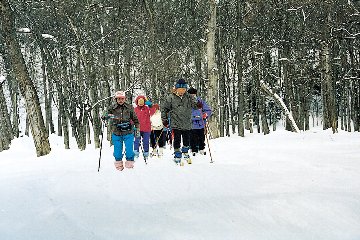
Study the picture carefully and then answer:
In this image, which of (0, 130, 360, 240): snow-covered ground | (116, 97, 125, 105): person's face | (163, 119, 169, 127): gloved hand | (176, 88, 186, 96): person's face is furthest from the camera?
(176, 88, 186, 96): person's face

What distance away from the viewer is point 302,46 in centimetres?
2733

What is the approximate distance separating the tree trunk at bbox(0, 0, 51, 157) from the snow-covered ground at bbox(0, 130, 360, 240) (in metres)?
4.89

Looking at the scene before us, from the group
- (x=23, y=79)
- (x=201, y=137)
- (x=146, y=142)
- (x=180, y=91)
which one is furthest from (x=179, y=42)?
(x=180, y=91)

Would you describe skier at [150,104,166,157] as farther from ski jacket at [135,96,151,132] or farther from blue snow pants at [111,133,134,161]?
blue snow pants at [111,133,134,161]

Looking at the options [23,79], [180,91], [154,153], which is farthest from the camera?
[23,79]

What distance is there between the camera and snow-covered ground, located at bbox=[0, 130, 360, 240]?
411 centimetres

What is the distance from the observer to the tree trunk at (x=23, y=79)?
471 inches

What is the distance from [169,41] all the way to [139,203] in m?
24.4

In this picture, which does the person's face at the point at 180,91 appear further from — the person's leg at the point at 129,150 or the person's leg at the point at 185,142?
the person's leg at the point at 129,150

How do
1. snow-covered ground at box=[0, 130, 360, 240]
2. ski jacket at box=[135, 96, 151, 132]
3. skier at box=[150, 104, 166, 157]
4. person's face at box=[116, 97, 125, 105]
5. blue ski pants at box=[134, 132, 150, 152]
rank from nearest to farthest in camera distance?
snow-covered ground at box=[0, 130, 360, 240]
person's face at box=[116, 97, 125, 105]
blue ski pants at box=[134, 132, 150, 152]
ski jacket at box=[135, 96, 151, 132]
skier at box=[150, 104, 166, 157]

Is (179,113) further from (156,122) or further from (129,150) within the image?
(156,122)

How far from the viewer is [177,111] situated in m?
9.13

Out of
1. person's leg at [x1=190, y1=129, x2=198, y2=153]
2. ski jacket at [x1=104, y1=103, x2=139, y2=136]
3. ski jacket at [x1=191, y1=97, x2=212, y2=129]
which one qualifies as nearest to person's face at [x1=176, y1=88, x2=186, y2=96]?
ski jacket at [x1=191, y1=97, x2=212, y2=129]

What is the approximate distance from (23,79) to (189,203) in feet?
28.9
